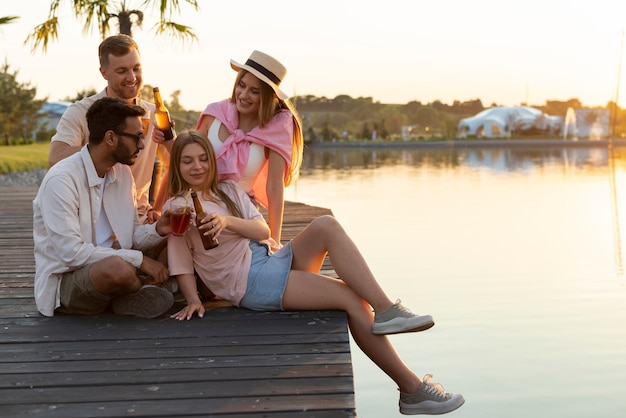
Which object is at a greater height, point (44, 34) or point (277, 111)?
point (44, 34)

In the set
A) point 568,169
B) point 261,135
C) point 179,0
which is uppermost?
point 179,0

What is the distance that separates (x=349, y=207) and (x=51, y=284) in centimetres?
1312

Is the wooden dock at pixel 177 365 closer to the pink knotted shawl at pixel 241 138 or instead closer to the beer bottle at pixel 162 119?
the pink knotted shawl at pixel 241 138

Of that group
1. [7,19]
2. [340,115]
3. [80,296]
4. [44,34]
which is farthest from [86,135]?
[340,115]

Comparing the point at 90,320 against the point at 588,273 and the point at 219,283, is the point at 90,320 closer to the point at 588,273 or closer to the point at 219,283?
the point at 219,283

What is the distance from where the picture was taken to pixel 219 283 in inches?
165

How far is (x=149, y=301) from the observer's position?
4137mm

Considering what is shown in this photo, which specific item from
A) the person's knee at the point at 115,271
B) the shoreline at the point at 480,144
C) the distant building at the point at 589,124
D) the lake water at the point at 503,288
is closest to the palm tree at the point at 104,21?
the lake water at the point at 503,288

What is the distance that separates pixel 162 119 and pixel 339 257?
130 cm

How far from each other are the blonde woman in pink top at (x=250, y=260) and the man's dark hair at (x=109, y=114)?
305 mm

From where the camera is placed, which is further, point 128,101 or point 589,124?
point 589,124

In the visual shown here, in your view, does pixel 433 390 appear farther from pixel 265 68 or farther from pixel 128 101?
pixel 128 101

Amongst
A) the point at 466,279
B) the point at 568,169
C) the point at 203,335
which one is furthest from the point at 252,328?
the point at 568,169

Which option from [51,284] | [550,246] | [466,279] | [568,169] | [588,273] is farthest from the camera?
[568,169]
